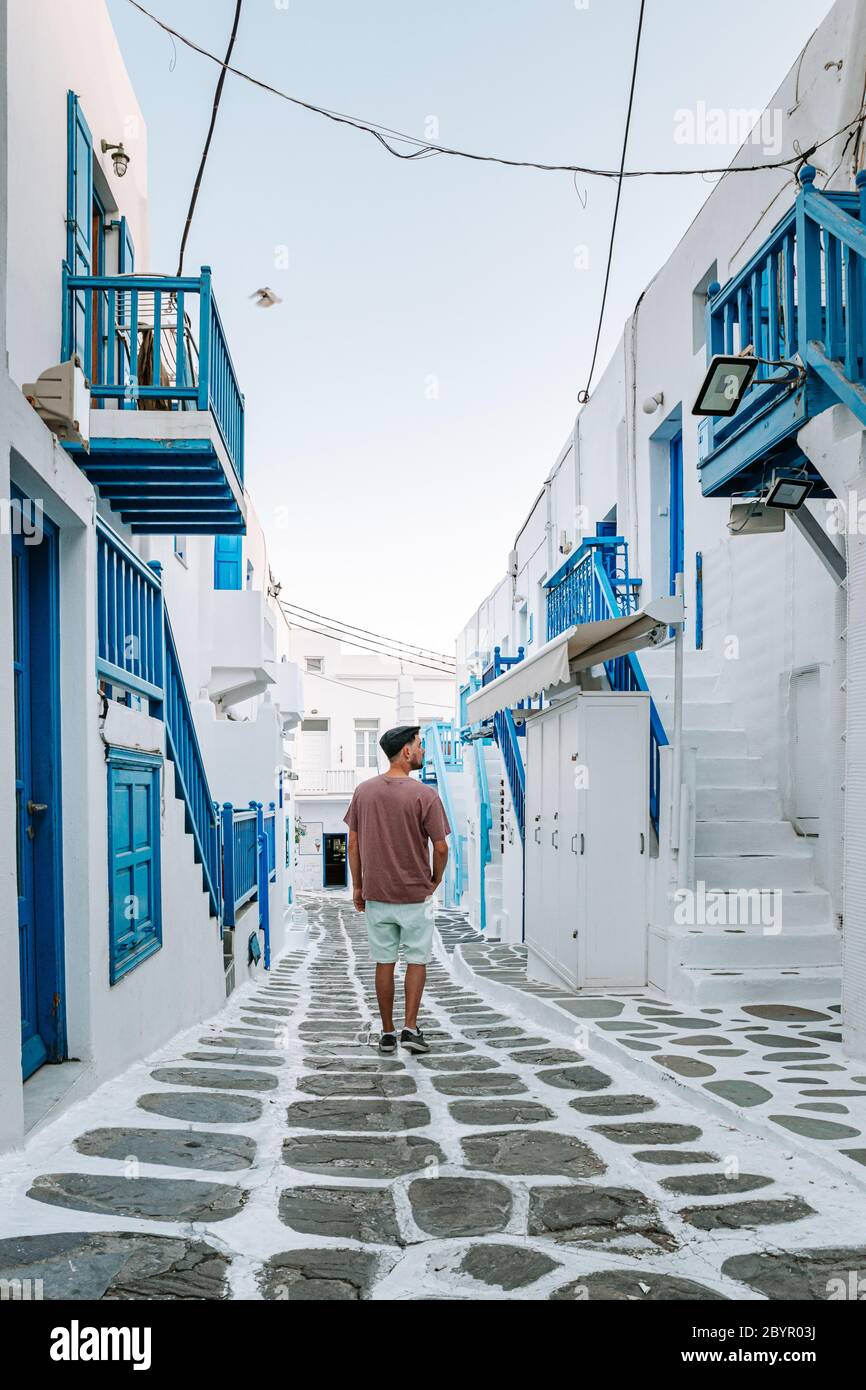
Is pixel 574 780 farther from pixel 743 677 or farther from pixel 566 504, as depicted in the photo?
pixel 566 504

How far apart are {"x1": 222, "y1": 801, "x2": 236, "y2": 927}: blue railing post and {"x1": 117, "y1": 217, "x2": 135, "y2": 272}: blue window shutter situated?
460cm

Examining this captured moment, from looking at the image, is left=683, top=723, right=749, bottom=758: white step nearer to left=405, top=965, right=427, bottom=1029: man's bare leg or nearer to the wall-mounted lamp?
left=405, top=965, right=427, bottom=1029: man's bare leg

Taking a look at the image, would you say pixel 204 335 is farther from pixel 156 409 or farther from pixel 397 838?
pixel 397 838

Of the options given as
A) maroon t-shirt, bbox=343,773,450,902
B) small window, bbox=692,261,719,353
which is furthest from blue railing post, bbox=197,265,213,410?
small window, bbox=692,261,719,353

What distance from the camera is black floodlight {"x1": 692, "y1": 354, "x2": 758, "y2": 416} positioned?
5336 mm

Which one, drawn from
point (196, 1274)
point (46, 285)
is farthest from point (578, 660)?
point (196, 1274)

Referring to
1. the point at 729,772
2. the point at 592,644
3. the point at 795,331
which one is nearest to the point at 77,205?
the point at 592,644

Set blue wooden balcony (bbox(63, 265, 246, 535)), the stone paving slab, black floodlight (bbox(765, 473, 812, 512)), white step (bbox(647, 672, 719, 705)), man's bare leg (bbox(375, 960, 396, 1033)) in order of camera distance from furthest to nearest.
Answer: white step (bbox(647, 672, 719, 705)), blue wooden balcony (bbox(63, 265, 246, 535)), black floodlight (bbox(765, 473, 812, 512)), man's bare leg (bbox(375, 960, 396, 1033)), the stone paving slab

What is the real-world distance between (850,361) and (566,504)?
39.3 ft

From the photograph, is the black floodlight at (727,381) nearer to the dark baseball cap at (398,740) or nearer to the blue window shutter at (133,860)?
the dark baseball cap at (398,740)

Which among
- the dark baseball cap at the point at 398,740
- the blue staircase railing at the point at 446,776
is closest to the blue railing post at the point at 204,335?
the dark baseball cap at the point at 398,740

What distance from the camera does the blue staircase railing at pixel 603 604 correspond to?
24.0ft

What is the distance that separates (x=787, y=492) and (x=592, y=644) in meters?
1.72

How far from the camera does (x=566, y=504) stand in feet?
55.3
